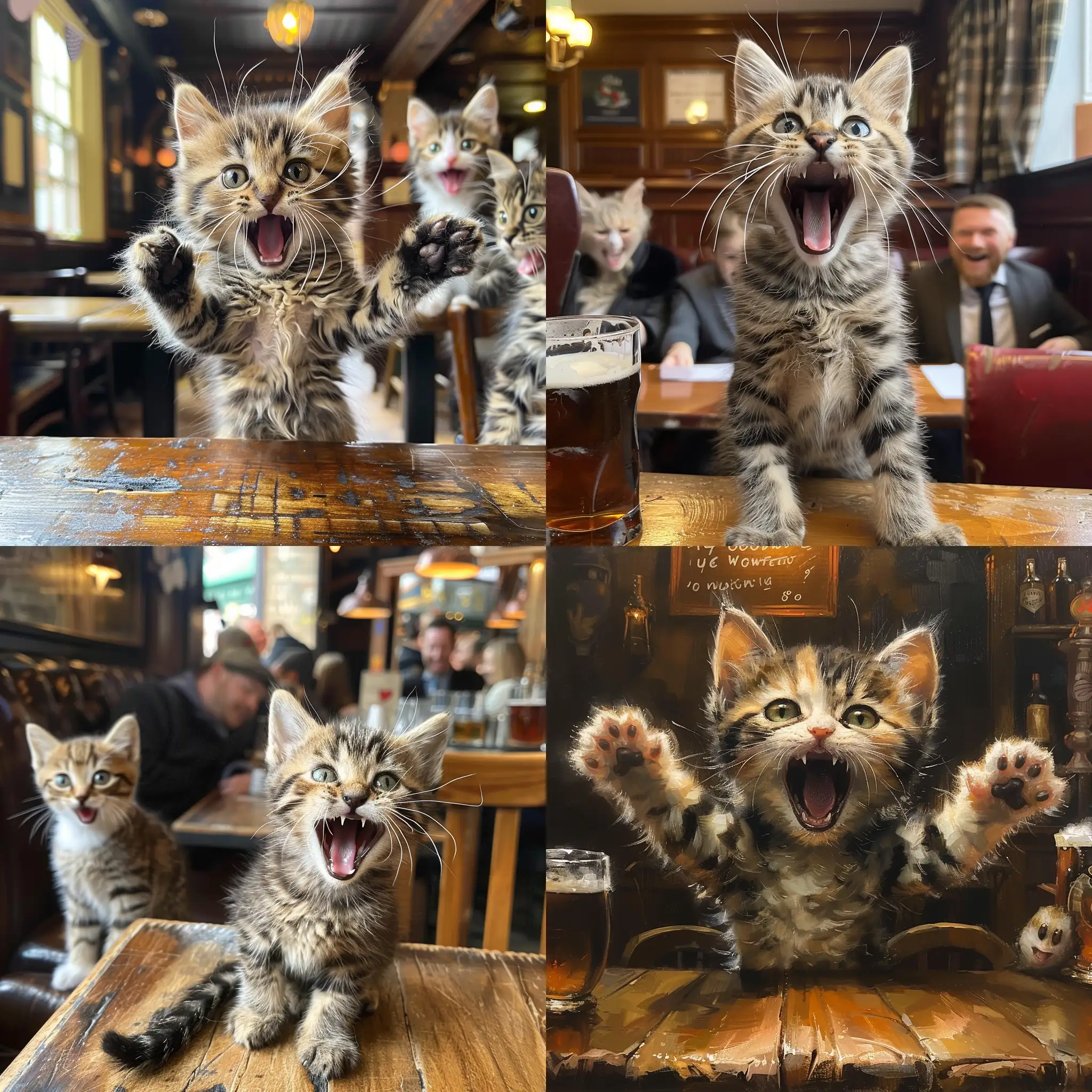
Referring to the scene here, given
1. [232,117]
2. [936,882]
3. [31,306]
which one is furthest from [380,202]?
[936,882]

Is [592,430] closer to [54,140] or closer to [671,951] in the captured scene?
[671,951]

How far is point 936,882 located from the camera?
1498mm

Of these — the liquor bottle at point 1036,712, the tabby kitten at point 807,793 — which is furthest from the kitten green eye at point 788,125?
the liquor bottle at point 1036,712

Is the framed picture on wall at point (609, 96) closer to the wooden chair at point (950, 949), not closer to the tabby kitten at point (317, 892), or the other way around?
the tabby kitten at point (317, 892)

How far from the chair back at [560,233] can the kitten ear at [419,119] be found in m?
0.20

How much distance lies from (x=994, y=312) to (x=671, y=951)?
1.11 metres

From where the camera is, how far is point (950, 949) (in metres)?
1.50

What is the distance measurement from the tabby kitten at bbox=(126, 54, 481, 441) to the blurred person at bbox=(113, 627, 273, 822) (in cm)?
40

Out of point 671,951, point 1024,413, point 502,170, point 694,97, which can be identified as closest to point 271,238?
point 502,170

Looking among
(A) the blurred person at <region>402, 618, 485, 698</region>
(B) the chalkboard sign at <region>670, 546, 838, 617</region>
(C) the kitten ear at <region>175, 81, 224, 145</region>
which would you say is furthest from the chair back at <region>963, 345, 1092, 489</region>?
(C) the kitten ear at <region>175, 81, 224, 145</region>

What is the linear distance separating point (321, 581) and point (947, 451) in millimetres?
995

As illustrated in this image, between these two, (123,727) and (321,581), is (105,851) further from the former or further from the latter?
(321,581)

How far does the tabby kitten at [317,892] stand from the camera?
1370 mm

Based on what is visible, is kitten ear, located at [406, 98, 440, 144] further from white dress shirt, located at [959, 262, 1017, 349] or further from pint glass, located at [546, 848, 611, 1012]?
pint glass, located at [546, 848, 611, 1012]
